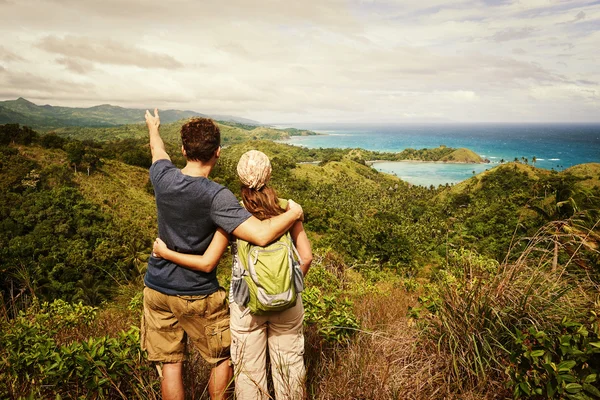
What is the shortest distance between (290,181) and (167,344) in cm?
8246

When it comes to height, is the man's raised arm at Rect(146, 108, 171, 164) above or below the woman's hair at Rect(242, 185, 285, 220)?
above

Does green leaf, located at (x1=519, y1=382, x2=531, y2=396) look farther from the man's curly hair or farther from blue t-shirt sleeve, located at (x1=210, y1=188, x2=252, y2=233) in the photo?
the man's curly hair

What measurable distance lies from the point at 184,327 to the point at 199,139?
44.4 inches

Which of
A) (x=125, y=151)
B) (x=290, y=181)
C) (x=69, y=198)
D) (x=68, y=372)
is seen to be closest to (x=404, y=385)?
(x=68, y=372)

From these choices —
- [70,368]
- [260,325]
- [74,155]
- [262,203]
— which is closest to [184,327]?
[260,325]

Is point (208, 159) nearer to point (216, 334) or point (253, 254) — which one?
point (253, 254)

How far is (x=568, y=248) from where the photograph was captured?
7.46 ft

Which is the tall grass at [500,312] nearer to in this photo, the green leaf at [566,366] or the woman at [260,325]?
the green leaf at [566,366]

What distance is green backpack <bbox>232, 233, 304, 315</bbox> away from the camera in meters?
1.71

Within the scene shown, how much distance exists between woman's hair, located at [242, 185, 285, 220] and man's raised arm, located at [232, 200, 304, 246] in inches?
1.9

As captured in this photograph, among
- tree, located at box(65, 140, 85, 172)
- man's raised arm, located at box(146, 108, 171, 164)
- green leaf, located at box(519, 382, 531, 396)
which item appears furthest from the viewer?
tree, located at box(65, 140, 85, 172)

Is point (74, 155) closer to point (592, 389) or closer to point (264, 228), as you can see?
point (264, 228)

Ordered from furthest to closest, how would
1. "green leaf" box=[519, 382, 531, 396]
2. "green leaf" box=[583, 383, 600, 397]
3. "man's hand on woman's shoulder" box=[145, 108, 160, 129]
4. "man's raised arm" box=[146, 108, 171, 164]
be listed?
"man's hand on woman's shoulder" box=[145, 108, 160, 129], "man's raised arm" box=[146, 108, 171, 164], "green leaf" box=[519, 382, 531, 396], "green leaf" box=[583, 383, 600, 397]

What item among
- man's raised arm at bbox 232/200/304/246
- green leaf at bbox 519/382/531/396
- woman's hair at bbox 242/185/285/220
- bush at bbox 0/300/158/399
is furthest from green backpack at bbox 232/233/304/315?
green leaf at bbox 519/382/531/396
